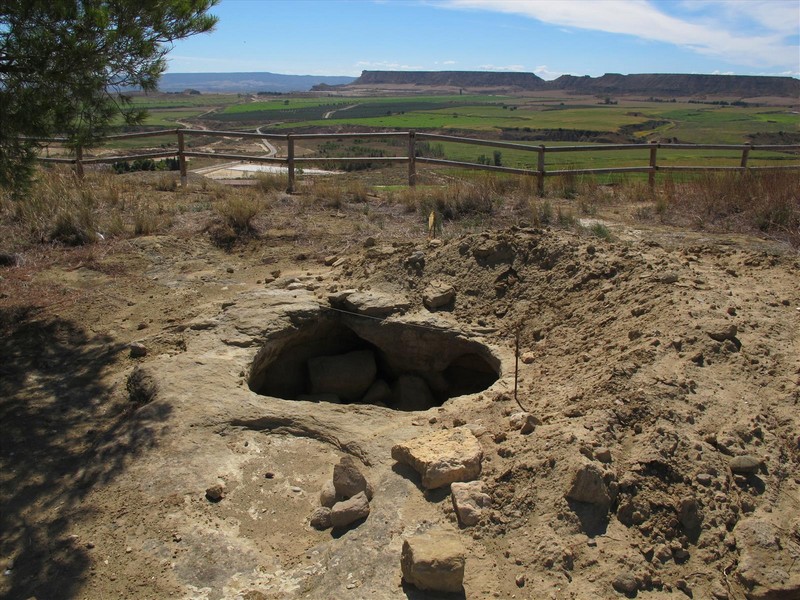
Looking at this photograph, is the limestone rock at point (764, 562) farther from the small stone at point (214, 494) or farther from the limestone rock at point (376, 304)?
the limestone rock at point (376, 304)

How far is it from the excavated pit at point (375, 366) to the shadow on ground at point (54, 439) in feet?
5.83

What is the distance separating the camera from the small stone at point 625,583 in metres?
3.97

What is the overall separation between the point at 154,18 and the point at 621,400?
5783 mm

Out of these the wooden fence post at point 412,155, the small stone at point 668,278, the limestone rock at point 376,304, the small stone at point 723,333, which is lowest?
the limestone rock at point 376,304

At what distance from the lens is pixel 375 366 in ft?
27.4

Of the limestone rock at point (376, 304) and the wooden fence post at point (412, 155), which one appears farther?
the wooden fence post at point (412, 155)

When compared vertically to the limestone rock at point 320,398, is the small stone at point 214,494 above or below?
above

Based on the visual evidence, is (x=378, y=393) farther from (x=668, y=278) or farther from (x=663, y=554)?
(x=663, y=554)

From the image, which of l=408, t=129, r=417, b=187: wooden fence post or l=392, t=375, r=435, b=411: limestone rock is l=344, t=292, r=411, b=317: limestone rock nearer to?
l=392, t=375, r=435, b=411: limestone rock

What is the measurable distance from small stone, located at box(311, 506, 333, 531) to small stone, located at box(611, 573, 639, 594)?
188 cm

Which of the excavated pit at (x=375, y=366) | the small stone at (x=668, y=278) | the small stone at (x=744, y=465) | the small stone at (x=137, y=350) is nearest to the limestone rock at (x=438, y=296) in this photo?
the excavated pit at (x=375, y=366)

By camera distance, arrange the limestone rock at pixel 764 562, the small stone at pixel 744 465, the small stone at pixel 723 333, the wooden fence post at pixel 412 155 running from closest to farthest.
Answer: the limestone rock at pixel 764 562 → the small stone at pixel 744 465 → the small stone at pixel 723 333 → the wooden fence post at pixel 412 155

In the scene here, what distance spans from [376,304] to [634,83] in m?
160

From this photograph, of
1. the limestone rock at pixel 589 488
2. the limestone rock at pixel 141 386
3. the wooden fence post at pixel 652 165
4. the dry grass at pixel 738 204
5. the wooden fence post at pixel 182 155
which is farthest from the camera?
the wooden fence post at pixel 182 155
